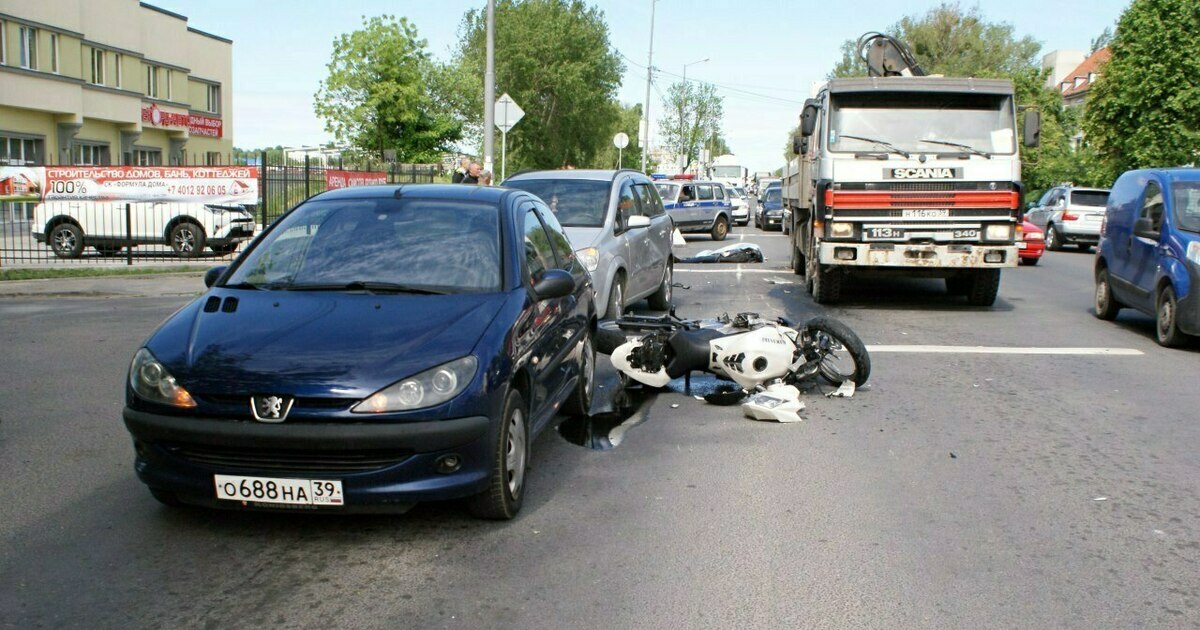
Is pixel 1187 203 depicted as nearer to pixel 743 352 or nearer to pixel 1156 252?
pixel 1156 252

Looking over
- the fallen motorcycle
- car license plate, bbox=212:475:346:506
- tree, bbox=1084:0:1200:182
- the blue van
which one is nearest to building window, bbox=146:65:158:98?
tree, bbox=1084:0:1200:182

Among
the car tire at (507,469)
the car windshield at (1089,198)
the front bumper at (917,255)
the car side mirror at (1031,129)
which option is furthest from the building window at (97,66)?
the car tire at (507,469)

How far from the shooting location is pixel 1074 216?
27484mm

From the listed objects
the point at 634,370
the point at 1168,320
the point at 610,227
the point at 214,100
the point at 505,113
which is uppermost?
the point at 214,100

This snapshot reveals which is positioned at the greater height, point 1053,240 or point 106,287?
point 1053,240

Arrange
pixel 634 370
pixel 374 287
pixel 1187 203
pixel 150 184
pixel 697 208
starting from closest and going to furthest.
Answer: pixel 374 287
pixel 634 370
pixel 1187 203
pixel 150 184
pixel 697 208

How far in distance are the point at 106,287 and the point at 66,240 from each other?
7.79 meters

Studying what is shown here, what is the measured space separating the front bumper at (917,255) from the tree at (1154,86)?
27.2 m

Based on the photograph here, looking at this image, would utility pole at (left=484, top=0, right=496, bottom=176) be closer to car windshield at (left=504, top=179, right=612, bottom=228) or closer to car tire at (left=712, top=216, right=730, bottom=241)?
car windshield at (left=504, top=179, right=612, bottom=228)

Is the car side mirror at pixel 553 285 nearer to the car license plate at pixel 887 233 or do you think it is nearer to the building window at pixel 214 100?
the car license plate at pixel 887 233

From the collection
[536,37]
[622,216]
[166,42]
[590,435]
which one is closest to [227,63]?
[166,42]

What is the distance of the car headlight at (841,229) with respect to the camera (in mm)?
13164

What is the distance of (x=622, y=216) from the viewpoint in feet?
37.6

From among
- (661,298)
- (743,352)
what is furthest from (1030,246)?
(743,352)
